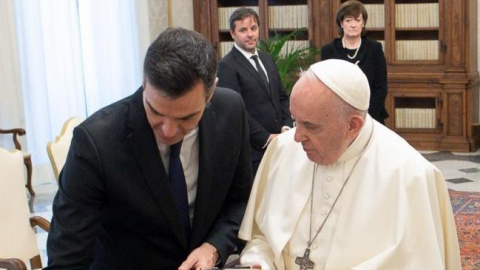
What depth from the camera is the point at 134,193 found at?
7.67 ft

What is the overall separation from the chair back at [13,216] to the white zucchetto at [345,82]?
5.90ft

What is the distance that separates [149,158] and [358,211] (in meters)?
0.74

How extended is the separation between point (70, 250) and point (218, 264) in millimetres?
541

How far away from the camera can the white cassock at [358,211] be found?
2477 millimetres

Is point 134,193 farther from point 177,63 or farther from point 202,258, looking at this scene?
point 177,63

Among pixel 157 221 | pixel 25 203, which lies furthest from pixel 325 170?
pixel 25 203

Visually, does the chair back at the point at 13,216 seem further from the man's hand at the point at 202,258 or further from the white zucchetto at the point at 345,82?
the white zucchetto at the point at 345,82

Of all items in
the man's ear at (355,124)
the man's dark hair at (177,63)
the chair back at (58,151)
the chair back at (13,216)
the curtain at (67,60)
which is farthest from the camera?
the curtain at (67,60)

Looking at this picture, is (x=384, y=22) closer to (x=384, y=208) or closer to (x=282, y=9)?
(x=282, y=9)

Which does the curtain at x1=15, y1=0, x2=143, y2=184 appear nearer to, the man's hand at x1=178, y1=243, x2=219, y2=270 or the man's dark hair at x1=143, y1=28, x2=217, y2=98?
the man's hand at x1=178, y1=243, x2=219, y2=270

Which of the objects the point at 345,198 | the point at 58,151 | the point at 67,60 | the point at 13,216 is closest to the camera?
the point at 345,198

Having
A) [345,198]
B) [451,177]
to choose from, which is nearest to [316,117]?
[345,198]

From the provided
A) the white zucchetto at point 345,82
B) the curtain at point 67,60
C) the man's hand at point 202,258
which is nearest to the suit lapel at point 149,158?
the man's hand at point 202,258

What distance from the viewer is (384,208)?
254 centimetres
